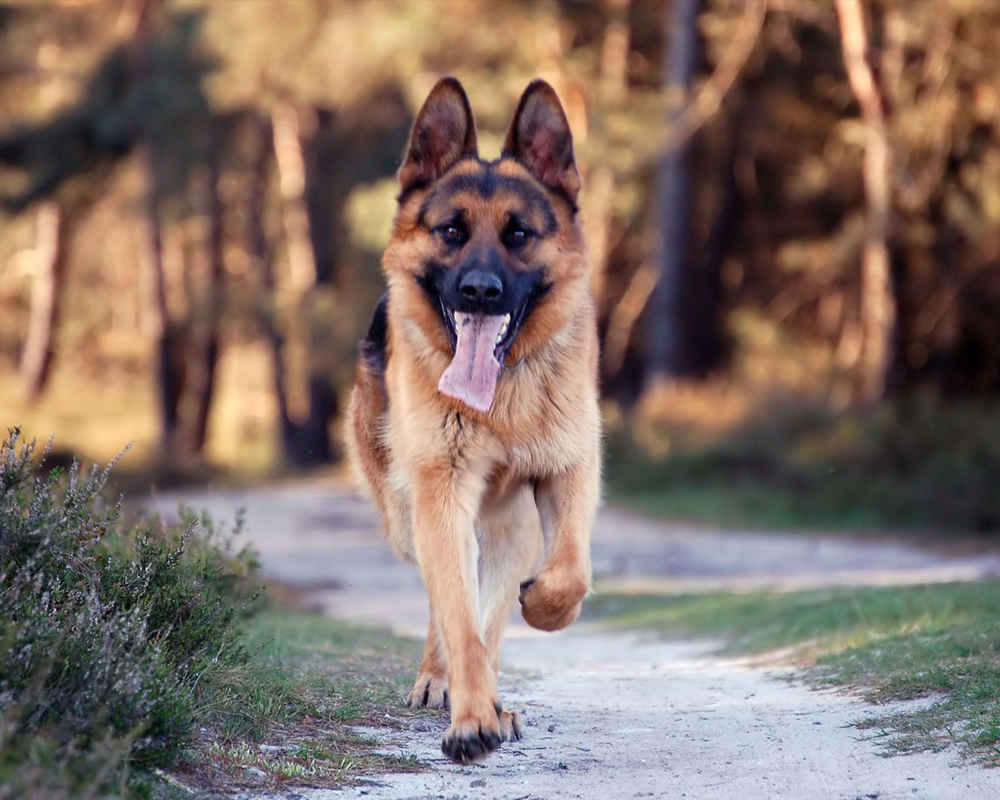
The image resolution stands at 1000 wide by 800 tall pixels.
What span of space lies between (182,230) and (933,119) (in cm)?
2818

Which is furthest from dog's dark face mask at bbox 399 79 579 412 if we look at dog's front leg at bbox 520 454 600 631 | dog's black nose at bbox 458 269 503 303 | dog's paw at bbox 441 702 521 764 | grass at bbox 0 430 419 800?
grass at bbox 0 430 419 800

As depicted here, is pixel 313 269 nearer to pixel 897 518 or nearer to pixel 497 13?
pixel 497 13

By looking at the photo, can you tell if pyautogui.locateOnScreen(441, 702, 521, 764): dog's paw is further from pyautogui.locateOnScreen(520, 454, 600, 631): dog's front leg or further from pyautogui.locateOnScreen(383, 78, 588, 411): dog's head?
pyautogui.locateOnScreen(383, 78, 588, 411): dog's head

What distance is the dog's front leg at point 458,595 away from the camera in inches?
189

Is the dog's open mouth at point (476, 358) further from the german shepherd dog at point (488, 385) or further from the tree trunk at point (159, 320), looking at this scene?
the tree trunk at point (159, 320)

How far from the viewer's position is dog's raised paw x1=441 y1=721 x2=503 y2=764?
4.77 m

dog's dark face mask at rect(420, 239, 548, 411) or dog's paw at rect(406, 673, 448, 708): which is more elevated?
dog's dark face mask at rect(420, 239, 548, 411)

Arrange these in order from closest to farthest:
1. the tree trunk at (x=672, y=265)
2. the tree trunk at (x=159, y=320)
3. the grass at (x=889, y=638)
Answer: the grass at (x=889, y=638), the tree trunk at (x=672, y=265), the tree trunk at (x=159, y=320)

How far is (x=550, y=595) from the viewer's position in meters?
5.30

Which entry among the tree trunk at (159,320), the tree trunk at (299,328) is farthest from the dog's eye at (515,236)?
the tree trunk at (299,328)

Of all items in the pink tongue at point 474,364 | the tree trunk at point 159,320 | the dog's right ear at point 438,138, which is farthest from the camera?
the tree trunk at point 159,320

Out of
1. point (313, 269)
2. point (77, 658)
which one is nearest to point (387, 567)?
point (77, 658)

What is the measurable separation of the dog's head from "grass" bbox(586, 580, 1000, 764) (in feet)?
6.96

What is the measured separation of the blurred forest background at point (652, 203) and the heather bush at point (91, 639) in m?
12.7
